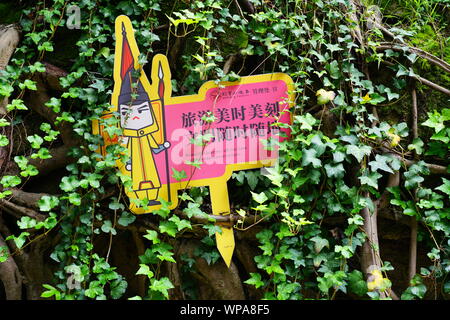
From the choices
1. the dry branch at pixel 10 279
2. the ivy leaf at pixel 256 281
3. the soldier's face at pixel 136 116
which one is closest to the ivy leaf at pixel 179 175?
the soldier's face at pixel 136 116

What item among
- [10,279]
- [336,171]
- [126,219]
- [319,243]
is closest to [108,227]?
[126,219]

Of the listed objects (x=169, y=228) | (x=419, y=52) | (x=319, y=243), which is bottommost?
(x=319, y=243)

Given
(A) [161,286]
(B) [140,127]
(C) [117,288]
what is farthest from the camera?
(B) [140,127]

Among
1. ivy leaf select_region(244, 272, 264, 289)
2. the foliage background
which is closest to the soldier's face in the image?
the foliage background

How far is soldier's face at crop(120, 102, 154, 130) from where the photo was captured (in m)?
2.32

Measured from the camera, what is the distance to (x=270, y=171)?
2111mm

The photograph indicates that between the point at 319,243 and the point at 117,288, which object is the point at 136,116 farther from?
the point at 319,243

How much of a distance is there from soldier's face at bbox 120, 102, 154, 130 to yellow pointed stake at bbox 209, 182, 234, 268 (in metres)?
0.54

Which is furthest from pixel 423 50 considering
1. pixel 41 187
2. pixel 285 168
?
pixel 41 187

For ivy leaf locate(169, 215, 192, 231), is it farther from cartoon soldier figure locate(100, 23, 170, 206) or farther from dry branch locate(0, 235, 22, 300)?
dry branch locate(0, 235, 22, 300)

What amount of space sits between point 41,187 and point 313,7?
2074 millimetres

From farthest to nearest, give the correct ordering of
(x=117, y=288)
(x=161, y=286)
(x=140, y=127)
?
(x=140, y=127) → (x=117, y=288) → (x=161, y=286)

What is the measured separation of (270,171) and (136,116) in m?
0.85
